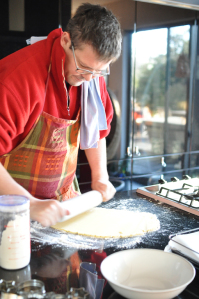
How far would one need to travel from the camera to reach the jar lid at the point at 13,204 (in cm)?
83

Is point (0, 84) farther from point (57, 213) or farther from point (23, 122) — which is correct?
point (57, 213)

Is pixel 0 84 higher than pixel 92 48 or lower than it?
lower

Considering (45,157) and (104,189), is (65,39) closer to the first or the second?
(45,157)

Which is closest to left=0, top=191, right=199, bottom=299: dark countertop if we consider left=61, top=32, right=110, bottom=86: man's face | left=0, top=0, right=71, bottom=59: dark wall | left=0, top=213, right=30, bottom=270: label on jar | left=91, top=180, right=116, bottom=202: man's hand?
left=0, top=213, right=30, bottom=270: label on jar

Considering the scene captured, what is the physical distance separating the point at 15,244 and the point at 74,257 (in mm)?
186

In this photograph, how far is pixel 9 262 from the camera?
2.77 ft

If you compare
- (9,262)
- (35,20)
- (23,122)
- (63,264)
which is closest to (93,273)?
(63,264)

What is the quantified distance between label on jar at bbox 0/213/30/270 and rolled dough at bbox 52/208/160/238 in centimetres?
28

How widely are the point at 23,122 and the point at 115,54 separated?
0.38 m

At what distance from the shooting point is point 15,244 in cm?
83

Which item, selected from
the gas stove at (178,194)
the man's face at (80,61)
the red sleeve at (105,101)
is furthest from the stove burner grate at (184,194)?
the man's face at (80,61)

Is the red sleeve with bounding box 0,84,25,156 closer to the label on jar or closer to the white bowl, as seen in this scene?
the label on jar

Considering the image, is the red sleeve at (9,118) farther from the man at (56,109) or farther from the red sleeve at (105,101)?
the red sleeve at (105,101)

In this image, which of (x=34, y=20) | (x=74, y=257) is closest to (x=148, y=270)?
(x=74, y=257)
